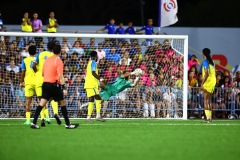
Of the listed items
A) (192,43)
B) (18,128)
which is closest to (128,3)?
(192,43)

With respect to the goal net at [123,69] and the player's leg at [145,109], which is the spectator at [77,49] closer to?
the goal net at [123,69]

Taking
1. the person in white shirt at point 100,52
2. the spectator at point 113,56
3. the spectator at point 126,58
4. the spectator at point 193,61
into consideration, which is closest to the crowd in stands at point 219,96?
the spectator at point 193,61

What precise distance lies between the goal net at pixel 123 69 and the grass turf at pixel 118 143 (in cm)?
546

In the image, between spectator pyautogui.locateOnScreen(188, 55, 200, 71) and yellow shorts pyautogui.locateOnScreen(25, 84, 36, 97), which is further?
spectator pyautogui.locateOnScreen(188, 55, 200, 71)

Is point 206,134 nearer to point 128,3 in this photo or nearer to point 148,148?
point 148,148

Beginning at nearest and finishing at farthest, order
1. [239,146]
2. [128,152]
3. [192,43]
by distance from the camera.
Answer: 1. [128,152]
2. [239,146]
3. [192,43]

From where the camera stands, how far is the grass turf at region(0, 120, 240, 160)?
415 inches

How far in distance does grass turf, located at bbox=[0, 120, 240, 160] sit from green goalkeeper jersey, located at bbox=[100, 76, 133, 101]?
4217mm

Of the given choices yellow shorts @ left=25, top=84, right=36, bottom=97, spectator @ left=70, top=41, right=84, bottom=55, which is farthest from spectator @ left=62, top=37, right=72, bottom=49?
yellow shorts @ left=25, top=84, right=36, bottom=97

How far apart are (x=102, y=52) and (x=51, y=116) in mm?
2727

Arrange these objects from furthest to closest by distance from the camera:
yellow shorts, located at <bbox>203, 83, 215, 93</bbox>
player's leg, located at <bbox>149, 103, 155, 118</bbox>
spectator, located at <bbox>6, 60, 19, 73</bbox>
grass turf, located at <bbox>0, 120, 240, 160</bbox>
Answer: player's leg, located at <bbox>149, 103, 155, 118</bbox>
spectator, located at <bbox>6, 60, 19, 73</bbox>
yellow shorts, located at <bbox>203, 83, 215, 93</bbox>
grass turf, located at <bbox>0, 120, 240, 160</bbox>

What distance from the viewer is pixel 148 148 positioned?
11.5 metres

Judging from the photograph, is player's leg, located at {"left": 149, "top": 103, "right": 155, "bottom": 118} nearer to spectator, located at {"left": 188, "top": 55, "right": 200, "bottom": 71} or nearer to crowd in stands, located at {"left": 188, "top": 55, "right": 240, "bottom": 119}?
crowd in stands, located at {"left": 188, "top": 55, "right": 240, "bottom": 119}

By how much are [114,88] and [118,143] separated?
8.11m
